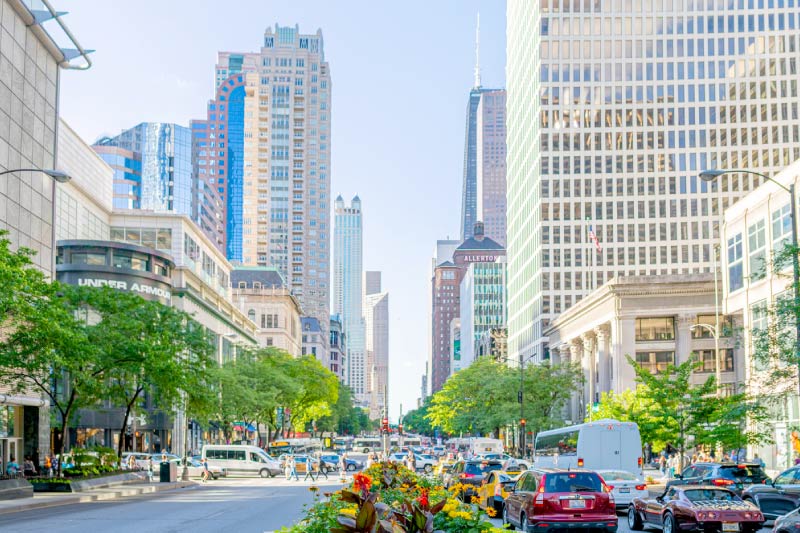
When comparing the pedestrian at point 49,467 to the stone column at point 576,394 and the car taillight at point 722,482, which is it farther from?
the stone column at point 576,394

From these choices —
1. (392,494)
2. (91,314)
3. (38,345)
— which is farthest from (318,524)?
(91,314)

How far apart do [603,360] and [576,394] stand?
18.2m

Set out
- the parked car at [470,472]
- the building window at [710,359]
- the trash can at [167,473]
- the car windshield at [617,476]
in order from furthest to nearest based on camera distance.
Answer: the building window at [710,359], the trash can at [167,473], the parked car at [470,472], the car windshield at [617,476]

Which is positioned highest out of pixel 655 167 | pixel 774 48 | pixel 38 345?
pixel 774 48

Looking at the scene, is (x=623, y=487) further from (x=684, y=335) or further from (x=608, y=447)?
(x=684, y=335)

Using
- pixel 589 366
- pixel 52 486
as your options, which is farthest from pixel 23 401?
pixel 589 366

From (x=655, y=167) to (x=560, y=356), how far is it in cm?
2730

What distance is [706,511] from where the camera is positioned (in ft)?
73.3

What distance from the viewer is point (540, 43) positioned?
12600 cm

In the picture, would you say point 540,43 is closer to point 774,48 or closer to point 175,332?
point 774,48

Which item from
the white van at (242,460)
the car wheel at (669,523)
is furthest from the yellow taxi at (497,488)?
the white van at (242,460)

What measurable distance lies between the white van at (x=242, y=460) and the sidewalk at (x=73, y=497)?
19.7 meters

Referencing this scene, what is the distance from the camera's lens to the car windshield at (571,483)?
2277 centimetres

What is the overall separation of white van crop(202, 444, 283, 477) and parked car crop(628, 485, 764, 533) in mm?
49929
